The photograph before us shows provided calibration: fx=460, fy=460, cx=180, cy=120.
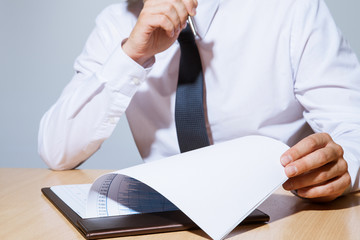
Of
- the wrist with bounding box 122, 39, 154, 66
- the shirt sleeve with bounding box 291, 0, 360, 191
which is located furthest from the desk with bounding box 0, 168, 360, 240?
the wrist with bounding box 122, 39, 154, 66

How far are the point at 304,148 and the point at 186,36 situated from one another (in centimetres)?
52

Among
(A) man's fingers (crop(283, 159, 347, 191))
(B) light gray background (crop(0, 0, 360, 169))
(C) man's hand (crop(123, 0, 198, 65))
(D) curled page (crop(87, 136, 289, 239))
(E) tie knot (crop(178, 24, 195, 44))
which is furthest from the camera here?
(B) light gray background (crop(0, 0, 360, 169))

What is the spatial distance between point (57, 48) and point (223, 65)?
4.45 ft

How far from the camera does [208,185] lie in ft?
1.75

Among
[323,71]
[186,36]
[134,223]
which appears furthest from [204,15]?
[134,223]

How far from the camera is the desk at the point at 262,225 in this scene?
55 centimetres

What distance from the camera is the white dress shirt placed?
1.00m

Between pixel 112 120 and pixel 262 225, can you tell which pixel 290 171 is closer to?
pixel 262 225

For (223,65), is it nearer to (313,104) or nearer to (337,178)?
(313,104)

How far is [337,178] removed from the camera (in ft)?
2.25

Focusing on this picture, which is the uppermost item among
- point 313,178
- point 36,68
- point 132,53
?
point 132,53

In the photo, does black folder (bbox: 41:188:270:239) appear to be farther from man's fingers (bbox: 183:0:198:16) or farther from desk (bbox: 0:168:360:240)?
man's fingers (bbox: 183:0:198:16)

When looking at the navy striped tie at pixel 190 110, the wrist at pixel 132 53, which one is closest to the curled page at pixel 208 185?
the navy striped tie at pixel 190 110

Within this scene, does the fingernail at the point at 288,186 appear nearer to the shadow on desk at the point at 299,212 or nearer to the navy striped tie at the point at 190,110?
the shadow on desk at the point at 299,212
